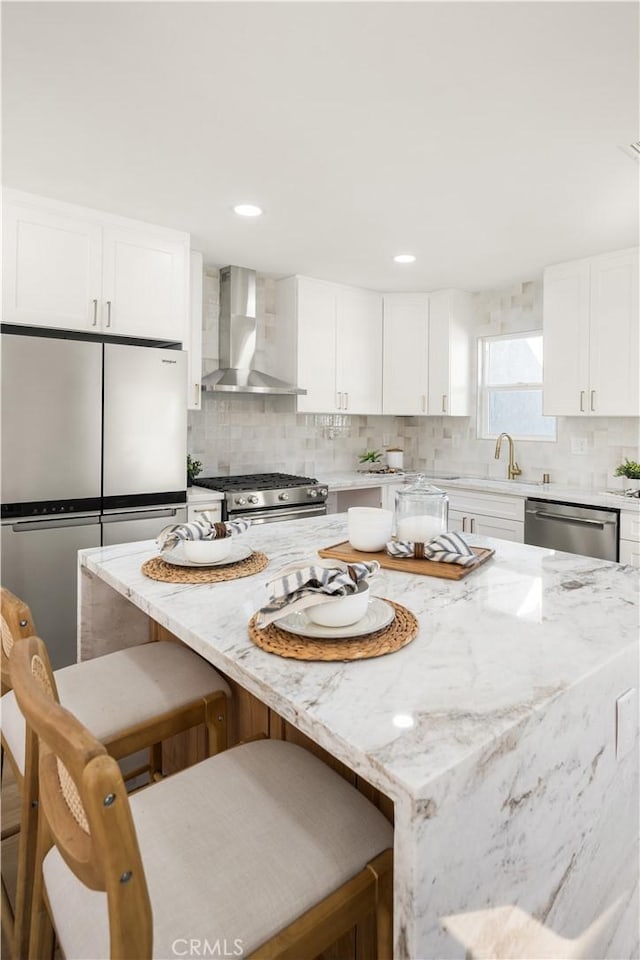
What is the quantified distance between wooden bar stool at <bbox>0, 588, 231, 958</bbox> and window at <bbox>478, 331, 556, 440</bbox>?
3592 millimetres

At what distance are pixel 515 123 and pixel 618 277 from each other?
1.76 m

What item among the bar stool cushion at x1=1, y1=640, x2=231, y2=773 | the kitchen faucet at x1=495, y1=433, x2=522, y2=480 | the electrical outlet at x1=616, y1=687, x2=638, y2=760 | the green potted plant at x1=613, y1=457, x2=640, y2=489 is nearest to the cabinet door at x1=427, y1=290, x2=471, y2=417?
the kitchen faucet at x1=495, y1=433, x2=522, y2=480

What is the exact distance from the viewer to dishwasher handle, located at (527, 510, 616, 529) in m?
3.37

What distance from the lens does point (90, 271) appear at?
2918 mm

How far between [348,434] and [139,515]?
93.5 inches

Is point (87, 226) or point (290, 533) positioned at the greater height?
point (87, 226)

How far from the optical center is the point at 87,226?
290 centimetres

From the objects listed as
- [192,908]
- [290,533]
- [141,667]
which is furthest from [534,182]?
[192,908]

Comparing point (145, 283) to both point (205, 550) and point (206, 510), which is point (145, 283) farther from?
point (205, 550)

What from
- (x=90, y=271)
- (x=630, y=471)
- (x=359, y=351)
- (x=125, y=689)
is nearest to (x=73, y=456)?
(x=90, y=271)

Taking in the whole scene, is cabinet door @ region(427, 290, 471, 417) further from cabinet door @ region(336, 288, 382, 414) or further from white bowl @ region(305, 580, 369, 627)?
white bowl @ region(305, 580, 369, 627)

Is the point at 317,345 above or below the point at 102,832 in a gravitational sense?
above

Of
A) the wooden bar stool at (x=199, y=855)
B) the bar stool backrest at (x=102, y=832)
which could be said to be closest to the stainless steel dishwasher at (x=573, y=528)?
the wooden bar stool at (x=199, y=855)

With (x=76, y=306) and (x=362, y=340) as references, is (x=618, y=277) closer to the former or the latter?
(x=362, y=340)
